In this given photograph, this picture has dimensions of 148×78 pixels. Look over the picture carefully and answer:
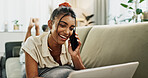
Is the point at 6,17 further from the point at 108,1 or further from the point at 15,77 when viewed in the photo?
the point at 15,77

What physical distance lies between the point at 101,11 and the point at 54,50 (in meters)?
2.88

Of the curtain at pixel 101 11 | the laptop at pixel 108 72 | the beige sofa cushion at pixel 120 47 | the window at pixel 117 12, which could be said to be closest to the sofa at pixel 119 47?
the beige sofa cushion at pixel 120 47

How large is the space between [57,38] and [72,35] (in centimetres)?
10

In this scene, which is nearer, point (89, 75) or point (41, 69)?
point (89, 75)

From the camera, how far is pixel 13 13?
3.85m

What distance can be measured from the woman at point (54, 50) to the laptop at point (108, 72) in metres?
0.35

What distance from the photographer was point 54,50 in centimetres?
110

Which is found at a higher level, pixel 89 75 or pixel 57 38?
pixel 57 38

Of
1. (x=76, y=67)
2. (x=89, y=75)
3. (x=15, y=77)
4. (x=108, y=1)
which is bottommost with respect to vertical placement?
(x=15, y=77)

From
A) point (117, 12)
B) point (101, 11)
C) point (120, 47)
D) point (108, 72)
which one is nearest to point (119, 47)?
point (120, 47)

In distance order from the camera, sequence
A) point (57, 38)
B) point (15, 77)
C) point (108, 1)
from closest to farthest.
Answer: point (57, 38) → point (15, 77) → point (108, 1)

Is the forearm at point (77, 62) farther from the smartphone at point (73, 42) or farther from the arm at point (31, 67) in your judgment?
the arm at point (31, 67)

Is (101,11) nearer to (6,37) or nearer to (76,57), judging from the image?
(6,37)

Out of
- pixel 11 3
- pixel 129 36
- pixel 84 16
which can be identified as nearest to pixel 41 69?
pixel 129 36
